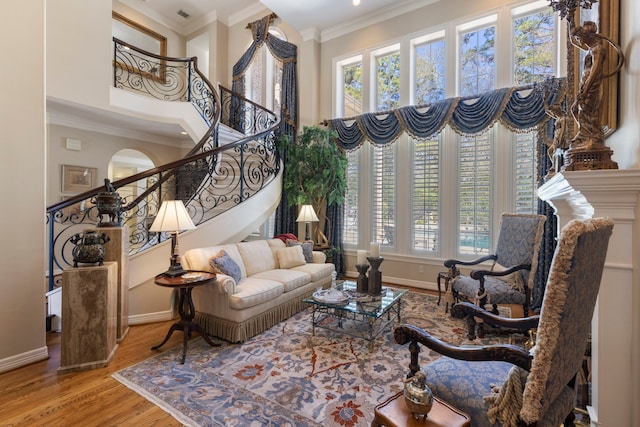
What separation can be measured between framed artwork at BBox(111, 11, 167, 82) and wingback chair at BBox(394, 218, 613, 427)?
7619 mm

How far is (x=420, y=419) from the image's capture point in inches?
45.1

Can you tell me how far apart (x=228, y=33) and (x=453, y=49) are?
5485 mm

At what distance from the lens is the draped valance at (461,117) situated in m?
3.85

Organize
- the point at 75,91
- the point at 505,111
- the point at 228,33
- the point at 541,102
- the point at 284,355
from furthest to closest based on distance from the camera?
the point at 228,33, the point at 75,91, the point at 505,111, the point at 541,102, the point at 284,355

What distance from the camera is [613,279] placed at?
1.55 metres

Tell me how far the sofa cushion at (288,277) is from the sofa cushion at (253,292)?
0.10m

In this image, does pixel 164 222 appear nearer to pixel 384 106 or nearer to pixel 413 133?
pixel 413 133

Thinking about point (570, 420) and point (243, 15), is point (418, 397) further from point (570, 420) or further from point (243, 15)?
point (243, 15)

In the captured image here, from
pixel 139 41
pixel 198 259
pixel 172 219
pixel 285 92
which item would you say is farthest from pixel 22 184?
pixel 139 41

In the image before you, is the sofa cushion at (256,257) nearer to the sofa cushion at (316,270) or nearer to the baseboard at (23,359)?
the sofa cushion at (316,270)

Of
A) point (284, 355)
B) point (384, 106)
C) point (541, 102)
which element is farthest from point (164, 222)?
point (541, 102)

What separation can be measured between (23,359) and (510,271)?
465 cm

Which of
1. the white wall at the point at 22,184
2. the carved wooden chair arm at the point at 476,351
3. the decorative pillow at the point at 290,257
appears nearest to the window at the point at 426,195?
the decorative pillow at the point at 290,257

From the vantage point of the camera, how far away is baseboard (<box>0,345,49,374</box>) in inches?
95.9
